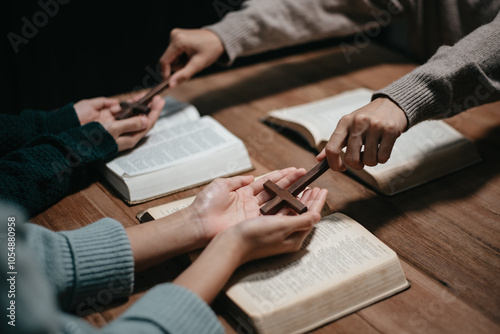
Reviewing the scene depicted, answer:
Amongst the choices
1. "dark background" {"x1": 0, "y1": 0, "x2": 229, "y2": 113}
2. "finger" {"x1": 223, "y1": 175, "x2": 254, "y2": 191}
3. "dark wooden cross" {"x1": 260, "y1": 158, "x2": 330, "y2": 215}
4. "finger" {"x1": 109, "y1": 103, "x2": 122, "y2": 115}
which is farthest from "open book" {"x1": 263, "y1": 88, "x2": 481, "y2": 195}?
"dark background" {"x1": 0, "y1": 0, "x2": 229, "y2": 113}

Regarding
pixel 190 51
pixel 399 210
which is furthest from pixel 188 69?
pixel 399 210

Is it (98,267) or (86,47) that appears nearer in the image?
(98,267)

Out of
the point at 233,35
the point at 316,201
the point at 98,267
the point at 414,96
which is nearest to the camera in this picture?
the point at 98,267

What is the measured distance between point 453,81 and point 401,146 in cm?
22

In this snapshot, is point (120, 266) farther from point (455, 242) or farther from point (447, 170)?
point (447, 170)

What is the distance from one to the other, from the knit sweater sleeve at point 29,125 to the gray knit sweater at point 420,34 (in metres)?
0.53

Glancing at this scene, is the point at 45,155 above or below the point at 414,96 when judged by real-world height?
above

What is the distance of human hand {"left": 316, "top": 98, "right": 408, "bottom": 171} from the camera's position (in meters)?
0.97

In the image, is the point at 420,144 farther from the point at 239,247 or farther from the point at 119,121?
the point at 119,121

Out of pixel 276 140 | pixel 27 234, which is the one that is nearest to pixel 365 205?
pixel 276 140
